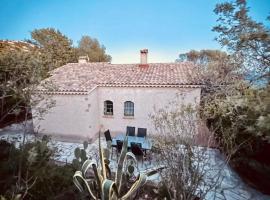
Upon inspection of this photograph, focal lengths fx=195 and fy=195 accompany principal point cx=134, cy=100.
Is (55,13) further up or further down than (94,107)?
further up

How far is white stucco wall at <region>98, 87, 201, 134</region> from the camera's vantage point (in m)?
13.4

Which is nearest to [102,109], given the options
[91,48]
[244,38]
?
[244,38]

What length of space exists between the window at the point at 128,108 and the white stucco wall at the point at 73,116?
2.25m

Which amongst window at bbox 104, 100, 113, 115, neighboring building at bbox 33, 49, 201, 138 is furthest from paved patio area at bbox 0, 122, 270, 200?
window at bbox 104, 100, 113, 115

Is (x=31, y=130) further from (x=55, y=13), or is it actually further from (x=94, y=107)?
(x=55, y=13)

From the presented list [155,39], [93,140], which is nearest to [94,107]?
[93,140]

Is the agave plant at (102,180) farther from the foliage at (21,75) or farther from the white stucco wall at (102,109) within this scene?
Result: the white stucco wall at (102,109)

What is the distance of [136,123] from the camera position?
14.4 m

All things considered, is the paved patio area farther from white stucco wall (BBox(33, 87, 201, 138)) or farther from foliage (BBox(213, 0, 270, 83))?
foliage (BBox(213, 0, 270, 83))

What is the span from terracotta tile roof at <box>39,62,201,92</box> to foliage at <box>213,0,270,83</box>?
4.58 metres

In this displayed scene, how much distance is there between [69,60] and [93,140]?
21619 millimetres

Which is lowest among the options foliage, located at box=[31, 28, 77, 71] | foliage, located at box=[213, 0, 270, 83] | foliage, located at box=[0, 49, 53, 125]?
foliage, located at box=[0, 49, 53, 125]

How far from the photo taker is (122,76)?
50.1 feet

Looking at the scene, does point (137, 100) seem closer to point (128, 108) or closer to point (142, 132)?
point (128, 108)
